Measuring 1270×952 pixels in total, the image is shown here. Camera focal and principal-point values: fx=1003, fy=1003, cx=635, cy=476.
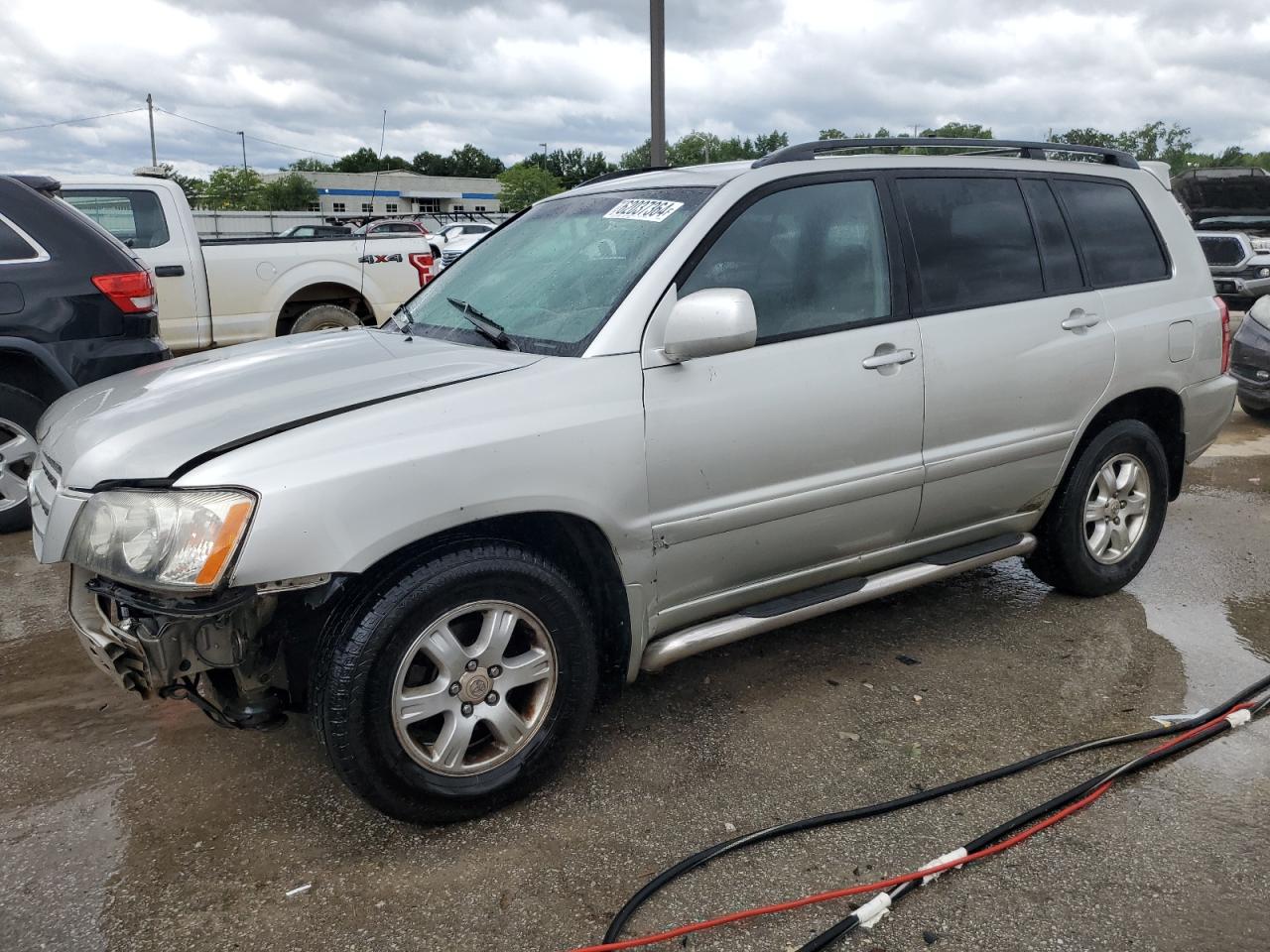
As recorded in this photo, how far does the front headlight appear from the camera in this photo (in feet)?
7.52

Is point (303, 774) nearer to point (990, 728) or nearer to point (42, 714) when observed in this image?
Result: point (42, 714)

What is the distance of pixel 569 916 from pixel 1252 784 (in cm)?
203

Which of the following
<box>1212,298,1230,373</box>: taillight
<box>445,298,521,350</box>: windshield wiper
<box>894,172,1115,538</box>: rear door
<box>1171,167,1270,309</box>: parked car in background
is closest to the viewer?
<box>445,298,521,350</box>: windshield wiper

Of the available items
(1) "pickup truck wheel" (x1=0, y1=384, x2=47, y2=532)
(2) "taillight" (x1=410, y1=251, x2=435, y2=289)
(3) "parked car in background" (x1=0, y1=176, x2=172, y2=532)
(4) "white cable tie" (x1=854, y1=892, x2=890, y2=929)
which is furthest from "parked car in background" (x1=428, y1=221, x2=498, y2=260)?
(4) "white cable tie" (x1=854, y1=892, x2=890, y2=929)

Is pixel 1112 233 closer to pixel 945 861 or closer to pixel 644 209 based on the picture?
pixel 644 209

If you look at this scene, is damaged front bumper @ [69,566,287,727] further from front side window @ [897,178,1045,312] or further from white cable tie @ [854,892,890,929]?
front side window @ [897,178,1045,312]

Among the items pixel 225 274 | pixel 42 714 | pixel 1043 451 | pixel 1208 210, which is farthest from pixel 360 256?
pixel 1208 210

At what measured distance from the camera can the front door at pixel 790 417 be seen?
294cm

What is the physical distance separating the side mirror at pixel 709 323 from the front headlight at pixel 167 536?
1211mm

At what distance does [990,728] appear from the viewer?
3.29m

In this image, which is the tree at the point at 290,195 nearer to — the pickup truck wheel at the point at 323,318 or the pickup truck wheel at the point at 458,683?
the pickup truck wheel at the point at 323,318

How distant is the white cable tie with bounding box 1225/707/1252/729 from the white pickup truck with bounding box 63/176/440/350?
6.94m

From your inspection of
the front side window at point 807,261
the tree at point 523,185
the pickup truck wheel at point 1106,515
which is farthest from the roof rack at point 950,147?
the tree at point 523,185

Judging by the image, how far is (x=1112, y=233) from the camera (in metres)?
4.14
